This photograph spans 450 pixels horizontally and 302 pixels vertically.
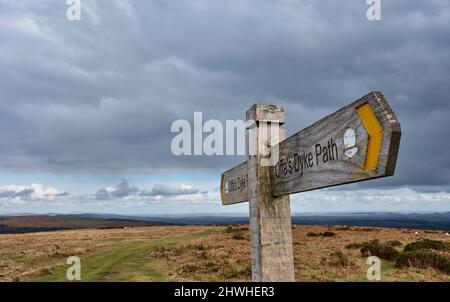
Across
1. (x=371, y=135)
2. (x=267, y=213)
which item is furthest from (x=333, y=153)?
(x=267, y=213)

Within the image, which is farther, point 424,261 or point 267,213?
point 424,261

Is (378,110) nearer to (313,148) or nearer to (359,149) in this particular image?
(359,149)

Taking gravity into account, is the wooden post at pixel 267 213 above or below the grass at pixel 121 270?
above

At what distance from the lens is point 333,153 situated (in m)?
2.17

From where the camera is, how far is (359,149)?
6.19 feet

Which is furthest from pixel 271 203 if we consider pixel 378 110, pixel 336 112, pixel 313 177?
pixel 378 110

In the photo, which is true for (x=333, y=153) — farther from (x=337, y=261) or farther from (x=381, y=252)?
(x=381, y=252)

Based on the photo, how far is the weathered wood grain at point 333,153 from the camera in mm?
1664

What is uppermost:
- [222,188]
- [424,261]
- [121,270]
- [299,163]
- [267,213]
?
[299,163]

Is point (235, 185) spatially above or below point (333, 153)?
below

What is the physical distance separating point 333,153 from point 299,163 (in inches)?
16.4

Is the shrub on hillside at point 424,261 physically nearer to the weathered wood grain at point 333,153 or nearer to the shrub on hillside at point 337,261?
the shrub on hillside at point 337,261

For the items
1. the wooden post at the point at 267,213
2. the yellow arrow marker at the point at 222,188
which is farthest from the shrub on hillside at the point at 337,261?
the wooden post at the point at 267,213

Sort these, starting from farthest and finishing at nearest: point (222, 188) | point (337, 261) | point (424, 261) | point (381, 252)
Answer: point (381, 252), point (337, 261), point (424, 261), point (222, 188)
